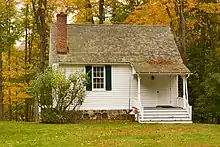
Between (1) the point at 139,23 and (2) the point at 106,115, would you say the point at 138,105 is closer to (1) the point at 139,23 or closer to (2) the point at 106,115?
(2) the point at 106,115

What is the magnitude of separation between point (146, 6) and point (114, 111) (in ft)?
27.4

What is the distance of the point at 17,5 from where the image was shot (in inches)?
1255

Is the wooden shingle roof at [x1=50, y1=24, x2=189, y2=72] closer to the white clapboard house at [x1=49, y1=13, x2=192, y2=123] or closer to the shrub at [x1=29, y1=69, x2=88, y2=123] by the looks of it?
the white clapboard house at [x1=49, y1=13, x2=192, y2=123]

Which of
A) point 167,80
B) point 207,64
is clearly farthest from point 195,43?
point 167,80

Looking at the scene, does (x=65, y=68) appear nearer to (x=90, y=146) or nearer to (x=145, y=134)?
(x=145, y=134)

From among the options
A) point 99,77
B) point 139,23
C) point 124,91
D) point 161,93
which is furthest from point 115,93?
point 139,23

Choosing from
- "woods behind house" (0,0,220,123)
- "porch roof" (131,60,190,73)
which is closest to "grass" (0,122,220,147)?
"porch roof" (131,60,190,73)

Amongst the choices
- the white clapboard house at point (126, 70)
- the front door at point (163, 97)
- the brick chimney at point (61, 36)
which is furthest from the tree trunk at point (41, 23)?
the front door at point (163, 97)

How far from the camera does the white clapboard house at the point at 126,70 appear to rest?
2466 cm

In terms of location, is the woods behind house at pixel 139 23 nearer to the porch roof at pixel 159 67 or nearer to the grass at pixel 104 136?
the porch roof at pixel 159 67

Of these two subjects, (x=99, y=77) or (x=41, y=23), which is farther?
(x=41, y=23)

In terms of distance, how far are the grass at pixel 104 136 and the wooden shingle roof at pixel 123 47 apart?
568cm

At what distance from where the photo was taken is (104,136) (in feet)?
55.6

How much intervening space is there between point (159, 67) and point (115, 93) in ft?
9.55
